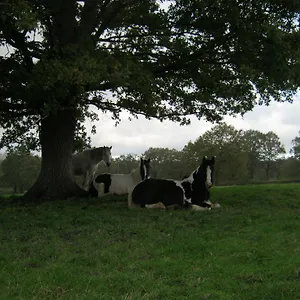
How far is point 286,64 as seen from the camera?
41.9 ft

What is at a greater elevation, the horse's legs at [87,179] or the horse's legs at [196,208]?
the horse's legs at [87,179]

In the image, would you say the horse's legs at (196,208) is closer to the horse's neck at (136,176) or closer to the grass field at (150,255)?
the grass field at (150,255)

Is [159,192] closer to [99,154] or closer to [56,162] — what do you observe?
[56,162]

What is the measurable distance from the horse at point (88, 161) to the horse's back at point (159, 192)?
23.6 ft

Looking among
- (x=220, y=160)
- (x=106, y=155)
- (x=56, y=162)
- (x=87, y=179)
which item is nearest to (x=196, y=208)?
(x=56, y=162)

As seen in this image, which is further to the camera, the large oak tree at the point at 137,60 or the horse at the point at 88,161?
the horse at the point at 88,161

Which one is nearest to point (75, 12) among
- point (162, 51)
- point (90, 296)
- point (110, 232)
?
point (162, 51)

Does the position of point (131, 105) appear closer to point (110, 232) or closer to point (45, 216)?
point (45, 216)

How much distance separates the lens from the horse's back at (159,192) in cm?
1257

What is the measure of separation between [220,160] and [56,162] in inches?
1376

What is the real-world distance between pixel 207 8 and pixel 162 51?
3326mm

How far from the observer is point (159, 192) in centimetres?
1272

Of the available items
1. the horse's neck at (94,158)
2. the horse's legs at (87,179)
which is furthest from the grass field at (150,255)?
the horse's neck at (94,158)

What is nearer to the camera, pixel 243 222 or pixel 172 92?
pixel 243 222
